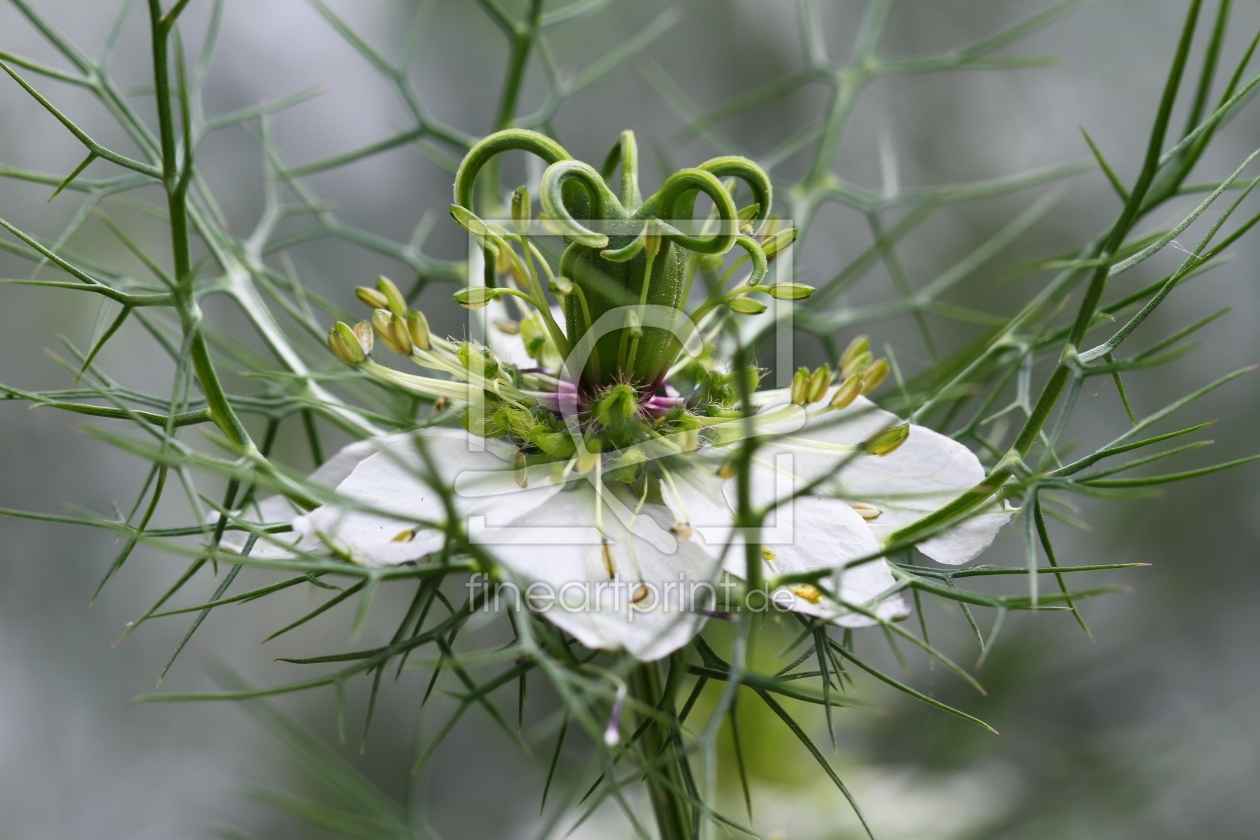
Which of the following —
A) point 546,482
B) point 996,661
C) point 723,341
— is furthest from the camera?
point 996,661

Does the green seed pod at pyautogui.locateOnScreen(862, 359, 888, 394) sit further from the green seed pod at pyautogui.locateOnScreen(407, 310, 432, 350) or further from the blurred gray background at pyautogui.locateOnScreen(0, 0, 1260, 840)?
the blurred gray background at pyautogui.locateOnScreen(0, 0, 1260, 840)

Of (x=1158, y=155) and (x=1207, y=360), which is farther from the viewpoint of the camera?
(x=1207, y=360)

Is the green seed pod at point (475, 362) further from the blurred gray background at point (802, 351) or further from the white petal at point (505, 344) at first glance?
the blurred gray background at point (802, 351)

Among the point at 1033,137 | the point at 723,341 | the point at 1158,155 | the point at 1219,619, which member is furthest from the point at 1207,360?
the point at 1158,155

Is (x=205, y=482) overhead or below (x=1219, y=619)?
overhead

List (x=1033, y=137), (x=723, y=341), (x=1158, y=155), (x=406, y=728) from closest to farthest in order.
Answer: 1. (x=1158, y=155)
2. (x=723, y=341)
3. (x=406, y=728)
4. (x=1033, y=137)

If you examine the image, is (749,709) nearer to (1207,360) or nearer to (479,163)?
(479,163)

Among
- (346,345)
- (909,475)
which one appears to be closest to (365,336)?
(346,345)

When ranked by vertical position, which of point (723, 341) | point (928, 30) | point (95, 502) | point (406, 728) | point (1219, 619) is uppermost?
point (928, 30)
